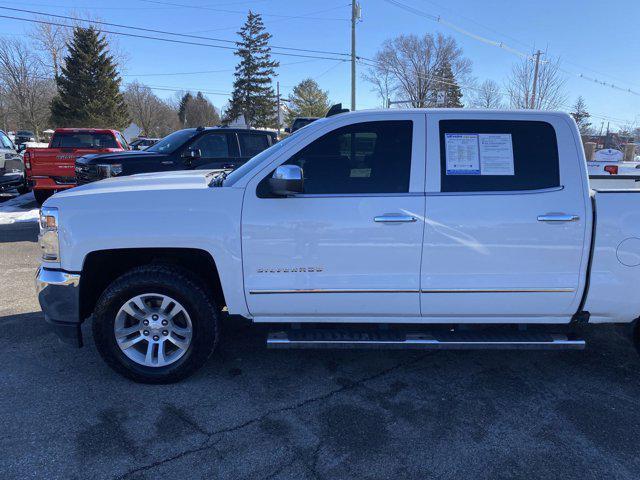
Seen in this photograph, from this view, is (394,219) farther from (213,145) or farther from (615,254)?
(213,145)

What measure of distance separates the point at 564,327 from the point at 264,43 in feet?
215

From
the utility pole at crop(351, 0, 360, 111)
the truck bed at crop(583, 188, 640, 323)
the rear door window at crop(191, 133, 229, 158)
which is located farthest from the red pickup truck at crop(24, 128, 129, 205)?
the utility pole at crop(351, 0, 360, 111)

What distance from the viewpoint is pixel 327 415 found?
2998 millimetres

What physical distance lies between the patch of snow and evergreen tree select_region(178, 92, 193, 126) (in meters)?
75.6

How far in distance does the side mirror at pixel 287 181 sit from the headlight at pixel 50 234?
1.53 metres

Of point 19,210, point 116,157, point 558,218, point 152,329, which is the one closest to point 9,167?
point 19,210

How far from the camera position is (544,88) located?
1138 inches

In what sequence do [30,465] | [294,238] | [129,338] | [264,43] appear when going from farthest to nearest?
1. [264,43]
2. [129,338]
3. [294,238]
4. [30,465]

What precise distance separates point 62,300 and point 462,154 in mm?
2980

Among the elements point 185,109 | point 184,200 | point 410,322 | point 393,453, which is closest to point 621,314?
point 410,322

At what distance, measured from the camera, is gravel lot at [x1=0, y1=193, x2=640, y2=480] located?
2.54 m

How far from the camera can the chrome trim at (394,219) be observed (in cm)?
306

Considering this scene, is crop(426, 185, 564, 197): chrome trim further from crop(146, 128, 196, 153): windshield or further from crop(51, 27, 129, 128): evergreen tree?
crop(51, 27, 129, 128): evergreen tree

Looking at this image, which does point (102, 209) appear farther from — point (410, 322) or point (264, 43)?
point (264, 43)
